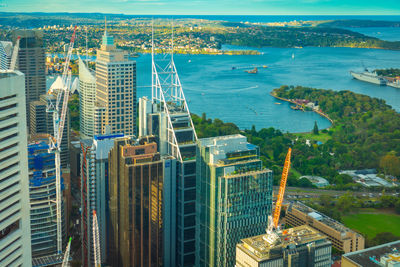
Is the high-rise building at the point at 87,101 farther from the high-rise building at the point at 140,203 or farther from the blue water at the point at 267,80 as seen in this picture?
the high-rise building at the point at 140,203

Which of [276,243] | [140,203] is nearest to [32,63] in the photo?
[140,203]

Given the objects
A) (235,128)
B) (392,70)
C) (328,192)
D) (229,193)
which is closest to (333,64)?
(392,70)

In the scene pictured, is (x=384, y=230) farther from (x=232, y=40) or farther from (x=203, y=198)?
(x=232, y=40)

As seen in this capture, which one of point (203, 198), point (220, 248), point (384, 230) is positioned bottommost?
point (384, 230)

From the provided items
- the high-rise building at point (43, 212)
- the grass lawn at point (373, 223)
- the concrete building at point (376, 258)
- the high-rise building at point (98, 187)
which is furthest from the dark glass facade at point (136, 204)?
the grass lawn at point (373, 223)

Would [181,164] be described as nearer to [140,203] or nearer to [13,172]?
[140,203]

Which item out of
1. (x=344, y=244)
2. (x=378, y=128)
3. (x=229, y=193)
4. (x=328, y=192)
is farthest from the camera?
(x=378, y=128)
